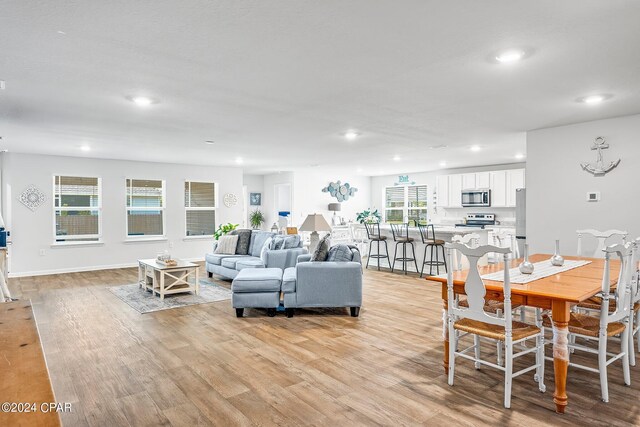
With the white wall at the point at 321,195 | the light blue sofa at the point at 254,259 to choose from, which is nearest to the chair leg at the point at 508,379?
the light blue sofa at the point at 254,259

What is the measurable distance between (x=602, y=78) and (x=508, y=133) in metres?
2.44

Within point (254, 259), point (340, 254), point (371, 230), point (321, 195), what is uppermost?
point (321, 195)

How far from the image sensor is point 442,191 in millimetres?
10758

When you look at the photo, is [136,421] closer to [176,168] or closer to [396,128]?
[396,128]

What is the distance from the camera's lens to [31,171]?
758 cm

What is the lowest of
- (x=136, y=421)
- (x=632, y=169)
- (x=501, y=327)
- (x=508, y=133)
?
(x=136, y=421)

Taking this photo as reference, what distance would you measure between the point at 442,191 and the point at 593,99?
6814mm

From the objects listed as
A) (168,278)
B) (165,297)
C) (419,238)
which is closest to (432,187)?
(419,238)

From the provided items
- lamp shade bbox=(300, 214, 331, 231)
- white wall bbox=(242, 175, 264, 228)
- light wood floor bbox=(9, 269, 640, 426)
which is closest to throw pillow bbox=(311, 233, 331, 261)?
lamp shade bbox=(300, 214, 331, 231)

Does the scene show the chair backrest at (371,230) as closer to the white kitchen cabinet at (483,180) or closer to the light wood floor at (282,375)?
the white kitchen cabinet at (483,180)

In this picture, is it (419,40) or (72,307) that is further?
(72,307)

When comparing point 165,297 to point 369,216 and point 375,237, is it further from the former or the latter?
point 369,216

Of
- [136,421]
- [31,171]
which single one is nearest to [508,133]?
[136,421]

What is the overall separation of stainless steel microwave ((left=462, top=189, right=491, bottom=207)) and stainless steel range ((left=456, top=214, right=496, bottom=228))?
1.34 feet
